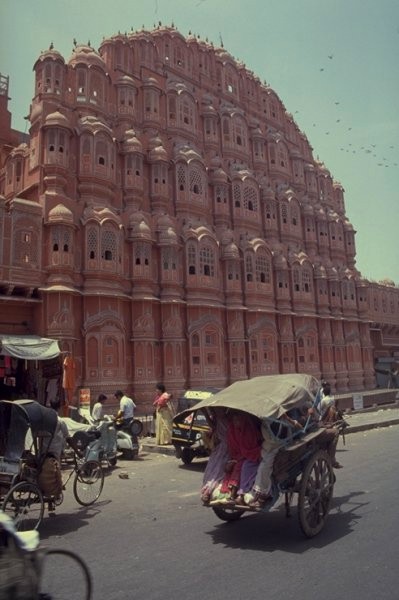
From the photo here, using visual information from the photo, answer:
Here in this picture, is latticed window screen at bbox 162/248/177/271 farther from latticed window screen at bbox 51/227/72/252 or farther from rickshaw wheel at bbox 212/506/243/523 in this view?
rickshaw wheel at bbox 212/506/243/523

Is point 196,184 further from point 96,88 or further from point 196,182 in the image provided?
point 96,88

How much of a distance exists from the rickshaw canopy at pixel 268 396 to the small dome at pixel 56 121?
17.6 meters

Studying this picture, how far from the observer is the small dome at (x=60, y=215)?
1900 centimetres

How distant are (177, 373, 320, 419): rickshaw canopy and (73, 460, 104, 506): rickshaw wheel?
290 centimetres

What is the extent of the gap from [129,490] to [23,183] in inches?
693

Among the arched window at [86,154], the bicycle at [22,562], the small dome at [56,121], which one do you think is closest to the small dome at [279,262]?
the arched window at [86,154]

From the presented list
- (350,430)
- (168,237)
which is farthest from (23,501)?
(168,237)

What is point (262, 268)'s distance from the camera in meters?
27.3

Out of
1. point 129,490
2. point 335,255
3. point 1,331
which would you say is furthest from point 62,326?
point 335,255

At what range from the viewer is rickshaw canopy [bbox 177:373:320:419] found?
5855 mm

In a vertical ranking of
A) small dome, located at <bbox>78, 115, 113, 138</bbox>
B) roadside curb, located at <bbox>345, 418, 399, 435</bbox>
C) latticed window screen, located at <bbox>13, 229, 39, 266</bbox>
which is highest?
small dome, located at <bbox>78, 115, 113, 138</bbox>

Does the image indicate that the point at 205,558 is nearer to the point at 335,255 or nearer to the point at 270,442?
the point at 270,442

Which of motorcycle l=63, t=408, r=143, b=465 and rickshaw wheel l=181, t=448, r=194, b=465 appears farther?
rickshaw wheel l=181, t=448, r=194, b=465

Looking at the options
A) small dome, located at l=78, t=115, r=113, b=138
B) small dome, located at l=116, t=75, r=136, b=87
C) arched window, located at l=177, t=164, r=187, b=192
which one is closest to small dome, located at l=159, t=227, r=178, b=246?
arched window, located at l=177, t=164, r=187, b=192
